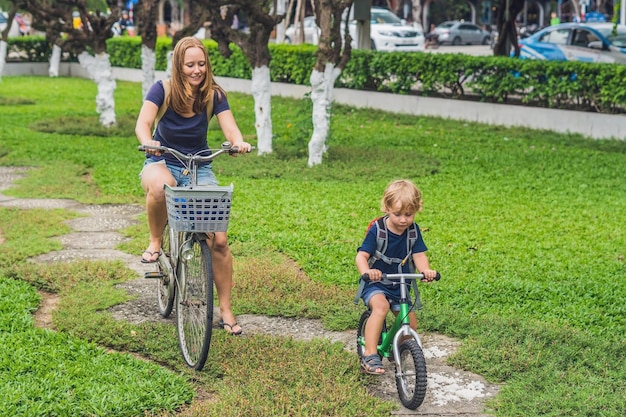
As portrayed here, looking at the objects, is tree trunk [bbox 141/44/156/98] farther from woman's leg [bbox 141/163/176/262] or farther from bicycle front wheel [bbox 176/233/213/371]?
bicycle front wheel [bbox 176/233/213/371]

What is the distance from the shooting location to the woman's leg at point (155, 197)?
5406mm

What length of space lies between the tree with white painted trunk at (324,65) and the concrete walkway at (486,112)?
2.90 metres

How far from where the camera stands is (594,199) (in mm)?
10109

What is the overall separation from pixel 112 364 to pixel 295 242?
3156mm

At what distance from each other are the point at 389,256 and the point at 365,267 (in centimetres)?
20

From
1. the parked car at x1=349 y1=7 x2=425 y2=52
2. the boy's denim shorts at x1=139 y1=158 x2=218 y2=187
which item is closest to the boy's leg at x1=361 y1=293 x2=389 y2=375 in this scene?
the boy's denim shorts at x1=139 y1=158 x2=218 y2=187

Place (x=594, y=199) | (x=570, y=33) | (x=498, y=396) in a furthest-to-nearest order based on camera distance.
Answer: (x=570, y=33) < (x=594, y=199) < (x=498, y=396)

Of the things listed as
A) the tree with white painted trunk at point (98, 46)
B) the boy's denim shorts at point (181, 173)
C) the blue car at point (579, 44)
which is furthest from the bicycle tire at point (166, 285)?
the blue car at point (579, 44)

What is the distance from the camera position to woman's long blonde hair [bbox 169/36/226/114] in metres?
5.39

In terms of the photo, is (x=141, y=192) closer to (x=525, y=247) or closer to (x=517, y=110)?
(x=525, y=247)

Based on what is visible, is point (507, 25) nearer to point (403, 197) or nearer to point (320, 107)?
point (320, 107)

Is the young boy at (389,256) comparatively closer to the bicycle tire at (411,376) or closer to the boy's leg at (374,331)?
the boy's leg at (374,331)

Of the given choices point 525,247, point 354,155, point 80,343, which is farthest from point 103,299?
point 354,155

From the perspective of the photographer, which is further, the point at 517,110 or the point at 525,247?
the point at 517,110
